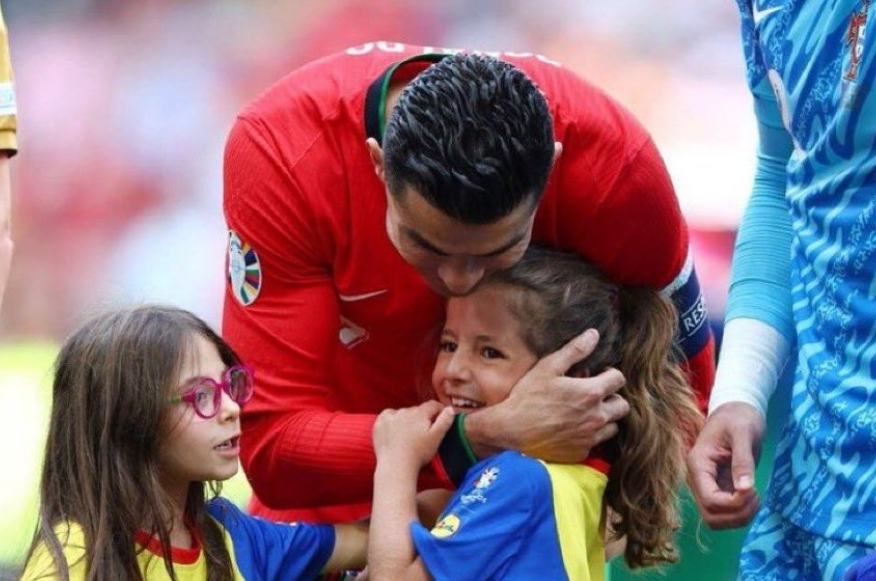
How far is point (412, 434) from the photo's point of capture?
223 centimetres

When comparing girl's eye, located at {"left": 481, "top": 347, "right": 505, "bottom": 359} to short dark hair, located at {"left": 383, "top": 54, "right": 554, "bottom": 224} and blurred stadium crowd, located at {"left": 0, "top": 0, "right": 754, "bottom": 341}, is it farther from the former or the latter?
blurred stadium crowd, located at {"left": 0, "top": 0, "right": 754, "bottom": 341}

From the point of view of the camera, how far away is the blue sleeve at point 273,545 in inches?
89.0

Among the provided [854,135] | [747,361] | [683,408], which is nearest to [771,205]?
Answer: [747,361]

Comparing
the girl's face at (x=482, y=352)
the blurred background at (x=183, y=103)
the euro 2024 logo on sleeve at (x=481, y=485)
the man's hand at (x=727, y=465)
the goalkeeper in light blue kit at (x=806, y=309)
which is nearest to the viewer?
the goalkeeper in light blue kit at (x=806, y=309)

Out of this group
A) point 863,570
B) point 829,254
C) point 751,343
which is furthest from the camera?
point 751,343

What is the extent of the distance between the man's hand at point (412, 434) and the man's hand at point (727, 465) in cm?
47

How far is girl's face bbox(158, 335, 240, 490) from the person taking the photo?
7.07 ft

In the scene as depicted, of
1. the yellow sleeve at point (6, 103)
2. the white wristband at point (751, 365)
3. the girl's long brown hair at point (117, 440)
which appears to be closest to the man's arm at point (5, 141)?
the yellow sleeve at point (6, 103)

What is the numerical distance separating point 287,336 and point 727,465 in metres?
0.71

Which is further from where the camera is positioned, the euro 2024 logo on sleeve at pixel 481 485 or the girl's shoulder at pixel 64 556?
the euro 2024 logo on sleeve at pixel 481 485

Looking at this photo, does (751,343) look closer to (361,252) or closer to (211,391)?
(361,252)

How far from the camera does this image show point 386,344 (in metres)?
2.40

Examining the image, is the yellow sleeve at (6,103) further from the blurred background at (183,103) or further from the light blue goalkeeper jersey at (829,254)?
the blurred background at (183,103)

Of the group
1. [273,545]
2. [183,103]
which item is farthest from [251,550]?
Answer: [183,103]
